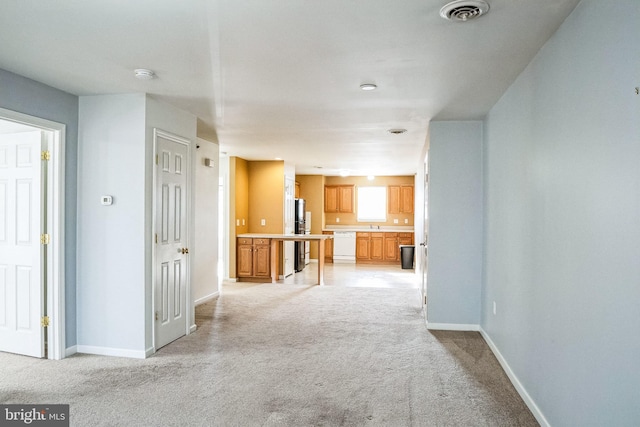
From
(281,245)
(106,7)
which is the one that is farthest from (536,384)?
(281,245)

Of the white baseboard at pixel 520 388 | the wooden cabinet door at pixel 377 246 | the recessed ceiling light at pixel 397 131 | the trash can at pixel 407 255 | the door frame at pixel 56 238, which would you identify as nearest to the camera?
the white baseboard at pixel 520 388

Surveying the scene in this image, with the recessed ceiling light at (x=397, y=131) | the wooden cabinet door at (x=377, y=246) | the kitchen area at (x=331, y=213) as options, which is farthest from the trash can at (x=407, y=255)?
the recessed ceiling light at (x=397, y=131)

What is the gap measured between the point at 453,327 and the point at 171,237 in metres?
3.33

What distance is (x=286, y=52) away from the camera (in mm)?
3039

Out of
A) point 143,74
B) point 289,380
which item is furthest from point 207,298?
point 143,74

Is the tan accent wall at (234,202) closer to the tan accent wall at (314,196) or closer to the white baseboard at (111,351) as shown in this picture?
the tan accent wall at (314,196)

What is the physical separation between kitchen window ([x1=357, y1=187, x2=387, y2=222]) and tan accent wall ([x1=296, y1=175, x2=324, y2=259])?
3.78 feet

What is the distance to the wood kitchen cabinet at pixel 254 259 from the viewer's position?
8.48 meters

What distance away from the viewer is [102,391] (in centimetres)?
338

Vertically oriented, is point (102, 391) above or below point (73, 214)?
below

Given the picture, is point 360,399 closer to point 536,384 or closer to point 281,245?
point 536,384

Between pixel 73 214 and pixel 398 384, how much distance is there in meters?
3.32

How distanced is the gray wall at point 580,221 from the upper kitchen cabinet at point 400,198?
852cm

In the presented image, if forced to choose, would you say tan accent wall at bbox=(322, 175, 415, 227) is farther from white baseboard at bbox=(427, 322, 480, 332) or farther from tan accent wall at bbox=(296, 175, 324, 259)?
white baseboard at bbox=(427, 322, 480, 332)
